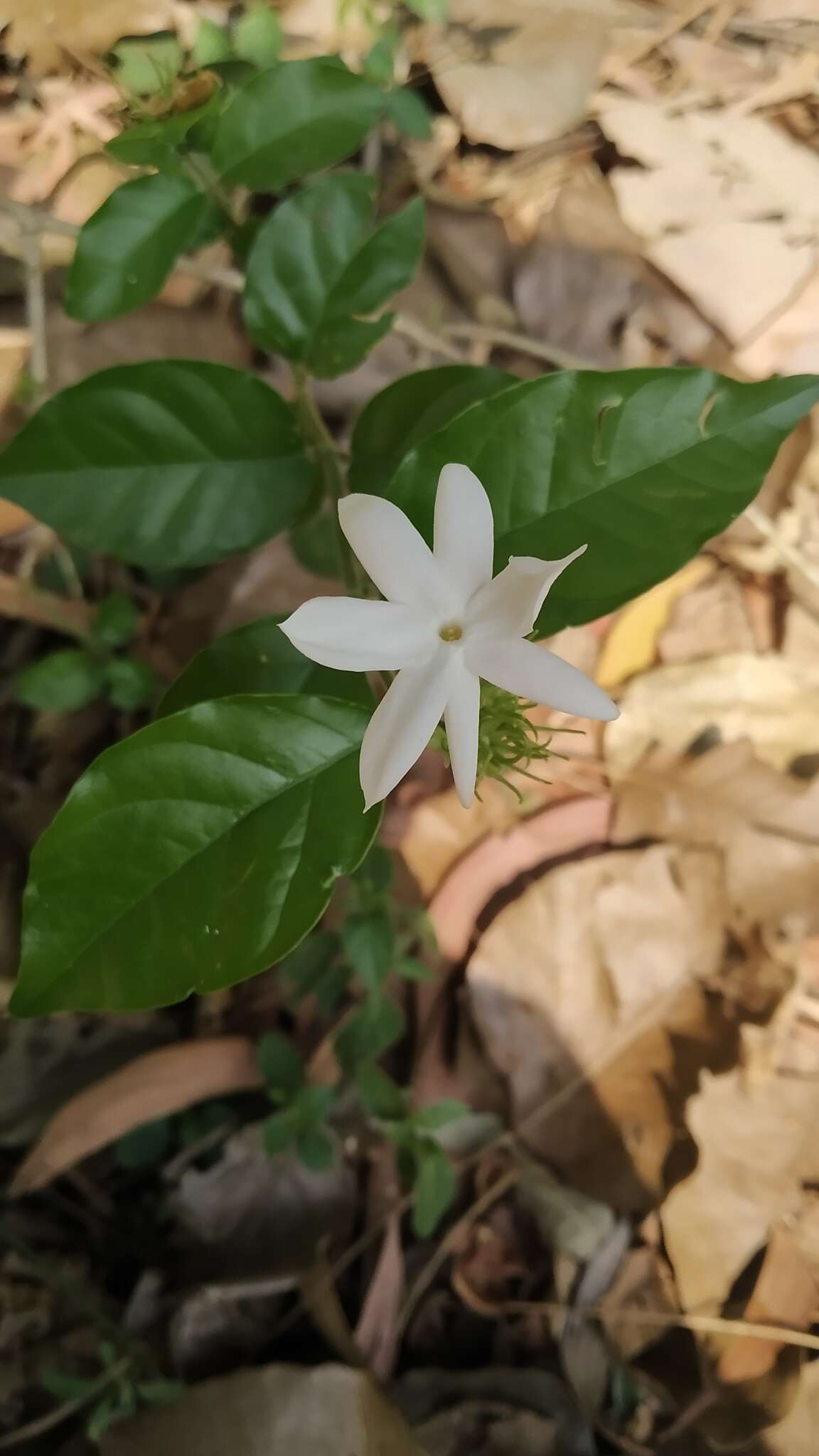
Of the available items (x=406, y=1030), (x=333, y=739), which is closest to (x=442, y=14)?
(x=333, y=739)

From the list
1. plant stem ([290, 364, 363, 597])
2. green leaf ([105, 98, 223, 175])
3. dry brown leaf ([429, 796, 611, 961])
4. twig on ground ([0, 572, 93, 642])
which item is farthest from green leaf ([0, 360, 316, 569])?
dry brown leaf ([429, 796, 611, 961])

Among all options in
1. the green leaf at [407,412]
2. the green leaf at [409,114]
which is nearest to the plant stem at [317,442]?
the green leaf at [407,412]

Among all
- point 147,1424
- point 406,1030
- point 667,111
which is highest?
point 667,111

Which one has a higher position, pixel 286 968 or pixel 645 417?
pixel 645 417

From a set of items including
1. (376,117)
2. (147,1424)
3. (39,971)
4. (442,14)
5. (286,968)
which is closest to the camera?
(39,971)

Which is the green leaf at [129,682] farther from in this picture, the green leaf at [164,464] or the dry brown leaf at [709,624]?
the dry brown leaf at [709,624]

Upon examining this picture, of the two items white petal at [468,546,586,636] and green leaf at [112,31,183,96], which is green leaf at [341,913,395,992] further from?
green leaf at [112,31,183,96]

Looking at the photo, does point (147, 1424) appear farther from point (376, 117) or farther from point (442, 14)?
point (442, 14)
